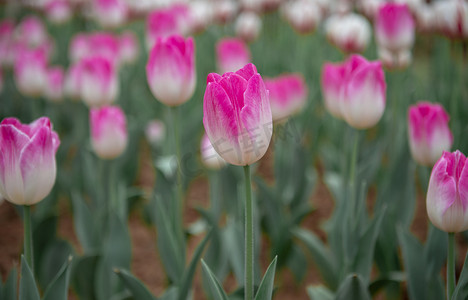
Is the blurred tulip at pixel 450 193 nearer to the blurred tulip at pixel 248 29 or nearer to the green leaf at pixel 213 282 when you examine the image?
the green leaf at pixel 213 282

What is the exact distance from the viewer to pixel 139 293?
959 mm

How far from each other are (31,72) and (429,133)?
164 cm

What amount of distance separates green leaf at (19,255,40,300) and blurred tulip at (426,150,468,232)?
2.44ft

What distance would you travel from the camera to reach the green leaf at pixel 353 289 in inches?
35.4

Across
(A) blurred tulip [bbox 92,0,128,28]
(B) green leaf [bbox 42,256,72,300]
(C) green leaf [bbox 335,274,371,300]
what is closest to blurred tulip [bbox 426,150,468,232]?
(C) green leaf [bbox 335,274,371,300]

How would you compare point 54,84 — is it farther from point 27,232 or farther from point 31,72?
point 27,232

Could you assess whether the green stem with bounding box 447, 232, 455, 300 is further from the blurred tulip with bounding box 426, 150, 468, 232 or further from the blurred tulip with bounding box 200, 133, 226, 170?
the blurred tulip with bounding box 200, 133, 226, 170

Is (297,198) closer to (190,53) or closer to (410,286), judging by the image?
(410,286)

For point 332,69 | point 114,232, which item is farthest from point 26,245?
point 332,69

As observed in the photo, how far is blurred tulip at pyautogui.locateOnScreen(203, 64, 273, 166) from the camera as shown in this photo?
654 mm

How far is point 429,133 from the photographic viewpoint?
1041 mm

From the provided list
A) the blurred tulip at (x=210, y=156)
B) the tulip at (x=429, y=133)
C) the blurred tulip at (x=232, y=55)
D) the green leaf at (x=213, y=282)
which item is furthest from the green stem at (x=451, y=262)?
the blurred tulip at (x=232, y=55)

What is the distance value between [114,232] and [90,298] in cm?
26

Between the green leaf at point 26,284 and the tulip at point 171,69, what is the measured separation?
0.49m
